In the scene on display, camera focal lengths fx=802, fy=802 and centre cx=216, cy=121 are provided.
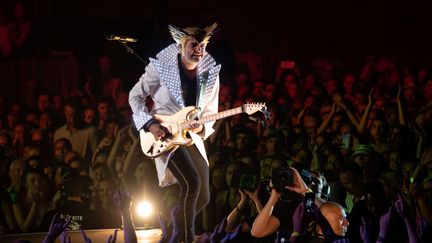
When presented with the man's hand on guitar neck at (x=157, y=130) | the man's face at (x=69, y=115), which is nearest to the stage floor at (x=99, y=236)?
the man's hand on guitar neck at (x=157, y=130)

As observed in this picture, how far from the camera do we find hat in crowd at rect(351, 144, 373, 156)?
749cm

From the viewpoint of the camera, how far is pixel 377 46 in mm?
10227

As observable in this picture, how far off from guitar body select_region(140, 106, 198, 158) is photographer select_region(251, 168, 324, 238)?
3.15 feet

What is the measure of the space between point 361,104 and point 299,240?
4.44 m

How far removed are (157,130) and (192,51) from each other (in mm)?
671

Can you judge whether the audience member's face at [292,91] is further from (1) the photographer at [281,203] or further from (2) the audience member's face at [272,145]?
(1) the photographer at [281,203]

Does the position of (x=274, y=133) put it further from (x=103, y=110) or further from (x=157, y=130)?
(x=157, y=130)

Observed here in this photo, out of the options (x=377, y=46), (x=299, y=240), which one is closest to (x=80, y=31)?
(x=377, y=46)

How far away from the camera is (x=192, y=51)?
20.1 feet

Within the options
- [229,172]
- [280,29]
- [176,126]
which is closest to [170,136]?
[176,126]

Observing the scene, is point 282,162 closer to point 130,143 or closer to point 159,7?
point 130,143

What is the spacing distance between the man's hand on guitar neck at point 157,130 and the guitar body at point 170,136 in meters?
0.05

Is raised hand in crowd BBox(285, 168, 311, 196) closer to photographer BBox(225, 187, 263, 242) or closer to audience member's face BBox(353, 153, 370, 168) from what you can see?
photographer BBox(225, 187, 263, 242)

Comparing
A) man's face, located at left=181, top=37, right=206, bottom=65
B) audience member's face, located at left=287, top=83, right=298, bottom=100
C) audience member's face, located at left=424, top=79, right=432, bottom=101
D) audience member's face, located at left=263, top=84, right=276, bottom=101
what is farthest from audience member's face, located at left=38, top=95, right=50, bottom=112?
Answer: audience member's face, located at left=424, top=79, right=432, bottom=101
